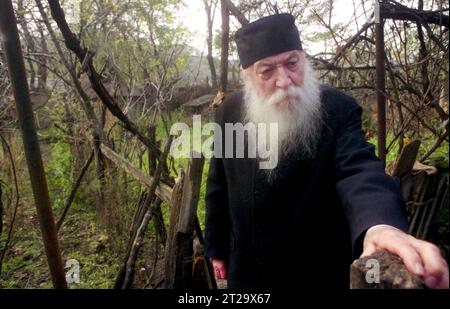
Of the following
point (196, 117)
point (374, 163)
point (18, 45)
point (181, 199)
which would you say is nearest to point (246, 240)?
point (181, 199)

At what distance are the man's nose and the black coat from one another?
0.19m

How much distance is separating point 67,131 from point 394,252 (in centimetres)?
467

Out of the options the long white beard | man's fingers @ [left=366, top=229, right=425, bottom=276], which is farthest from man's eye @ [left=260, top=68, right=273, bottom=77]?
man's fingers @ [left=366, top=229, right=425, bottom=276]

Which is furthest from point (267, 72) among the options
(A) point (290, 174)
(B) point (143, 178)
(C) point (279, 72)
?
(B) point (143, 178)

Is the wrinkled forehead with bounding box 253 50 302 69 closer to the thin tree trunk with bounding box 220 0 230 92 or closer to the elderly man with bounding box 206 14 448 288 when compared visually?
the elderly man with bounding box 206 14 448 288

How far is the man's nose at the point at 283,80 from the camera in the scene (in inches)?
58.7

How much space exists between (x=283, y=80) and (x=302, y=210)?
59 cm

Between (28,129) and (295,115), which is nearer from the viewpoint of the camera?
(28,129)

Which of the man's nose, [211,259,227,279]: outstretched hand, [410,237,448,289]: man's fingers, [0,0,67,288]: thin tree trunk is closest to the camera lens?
[410,237,448,289]: man's fingers

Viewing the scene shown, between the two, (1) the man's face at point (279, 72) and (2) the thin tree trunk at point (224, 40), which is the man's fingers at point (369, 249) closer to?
(1) the man's face at point (279, 72)

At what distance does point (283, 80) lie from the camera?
1.49 m

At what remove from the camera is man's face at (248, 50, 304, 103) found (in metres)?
1.51

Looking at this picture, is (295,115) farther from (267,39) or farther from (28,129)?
(28,129)
